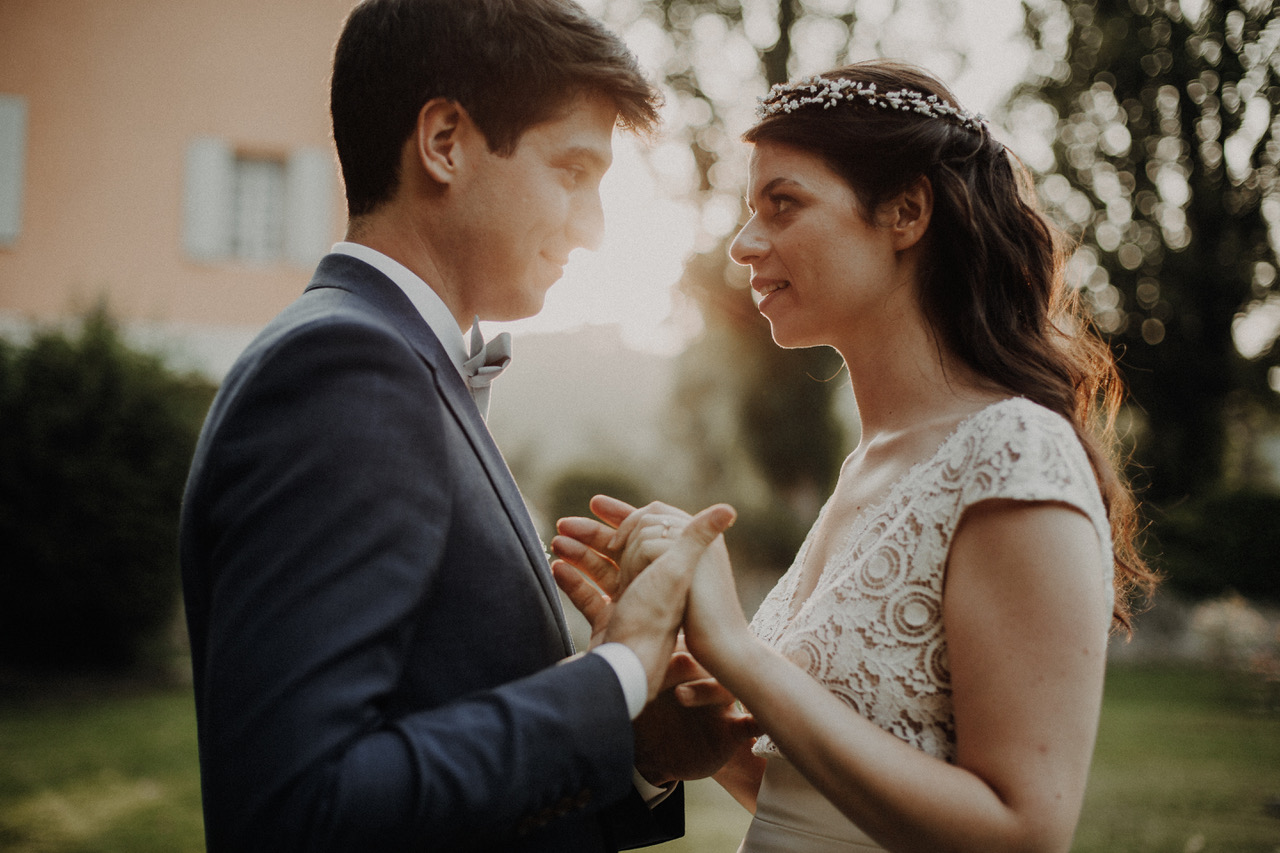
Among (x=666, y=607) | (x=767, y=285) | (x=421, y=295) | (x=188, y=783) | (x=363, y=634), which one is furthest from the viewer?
(x=188, y=783)

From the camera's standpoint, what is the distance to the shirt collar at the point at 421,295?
1.80 m

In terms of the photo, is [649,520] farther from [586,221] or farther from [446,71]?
[446,71]

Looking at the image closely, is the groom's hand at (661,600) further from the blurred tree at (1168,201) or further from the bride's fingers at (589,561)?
the blurred tree at (1168,201)

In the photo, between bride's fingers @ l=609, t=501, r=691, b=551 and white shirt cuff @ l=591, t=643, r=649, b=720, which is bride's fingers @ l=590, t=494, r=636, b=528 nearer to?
bride's fingers @ l=609, t=501, r=691, b=551

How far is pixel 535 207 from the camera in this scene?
1.91 m

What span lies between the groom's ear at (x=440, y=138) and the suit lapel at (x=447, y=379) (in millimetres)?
252

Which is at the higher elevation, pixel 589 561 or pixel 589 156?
pixel 589 156

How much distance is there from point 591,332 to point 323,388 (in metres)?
16.1

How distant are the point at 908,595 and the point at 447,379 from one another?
1.04 m

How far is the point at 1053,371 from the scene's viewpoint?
2.28 metres

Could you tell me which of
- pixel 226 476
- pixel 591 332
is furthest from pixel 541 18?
pixel 591 332

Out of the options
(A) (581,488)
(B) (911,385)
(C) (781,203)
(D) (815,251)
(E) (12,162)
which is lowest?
(A) (581,488)

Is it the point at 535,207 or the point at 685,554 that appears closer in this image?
the point at 685,554

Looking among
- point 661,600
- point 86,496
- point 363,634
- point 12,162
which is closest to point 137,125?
point 12,162
